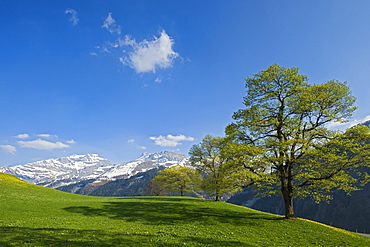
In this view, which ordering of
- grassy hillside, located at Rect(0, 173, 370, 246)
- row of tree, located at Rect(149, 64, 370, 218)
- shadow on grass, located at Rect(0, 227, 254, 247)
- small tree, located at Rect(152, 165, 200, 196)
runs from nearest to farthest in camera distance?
1. shadow on grass, located at Rect(0, 227, 254, 247)
2. grassy hillside, located at Rect(0, 173, 370, 246)
3. row of tree, located at Rect(149, 64, 370, 218)
4. small tree, located at Rect(152, 165, 200, 196)

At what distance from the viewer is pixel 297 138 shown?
89.2 ft

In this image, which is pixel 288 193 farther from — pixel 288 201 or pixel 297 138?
pixel 297 138

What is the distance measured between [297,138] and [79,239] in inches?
1064

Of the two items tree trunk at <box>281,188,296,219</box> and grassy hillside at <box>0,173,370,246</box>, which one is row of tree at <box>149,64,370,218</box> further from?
grassy hillside at <box>0,173,370,246</box>

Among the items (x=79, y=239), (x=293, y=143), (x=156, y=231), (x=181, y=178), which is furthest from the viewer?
(x=181, y=178)

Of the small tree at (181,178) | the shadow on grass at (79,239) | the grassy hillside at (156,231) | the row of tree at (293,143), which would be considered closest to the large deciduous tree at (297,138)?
the row of tree at (293,143)

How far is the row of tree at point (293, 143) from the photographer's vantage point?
25.2 m

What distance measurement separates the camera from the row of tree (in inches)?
992

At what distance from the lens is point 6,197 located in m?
32.9

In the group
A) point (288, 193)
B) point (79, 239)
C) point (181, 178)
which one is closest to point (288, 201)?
point (288, 193)

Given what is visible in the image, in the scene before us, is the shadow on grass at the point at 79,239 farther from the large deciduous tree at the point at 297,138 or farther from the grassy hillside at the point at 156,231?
the large deciduous tree at the point at 297,138

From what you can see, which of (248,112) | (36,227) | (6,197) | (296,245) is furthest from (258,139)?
(6,197)

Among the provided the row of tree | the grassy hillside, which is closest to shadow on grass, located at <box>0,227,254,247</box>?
the grassy hillside

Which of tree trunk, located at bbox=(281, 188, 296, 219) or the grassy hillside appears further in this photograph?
tree trunk, located at bbox=(281, 188, 296, 219)
